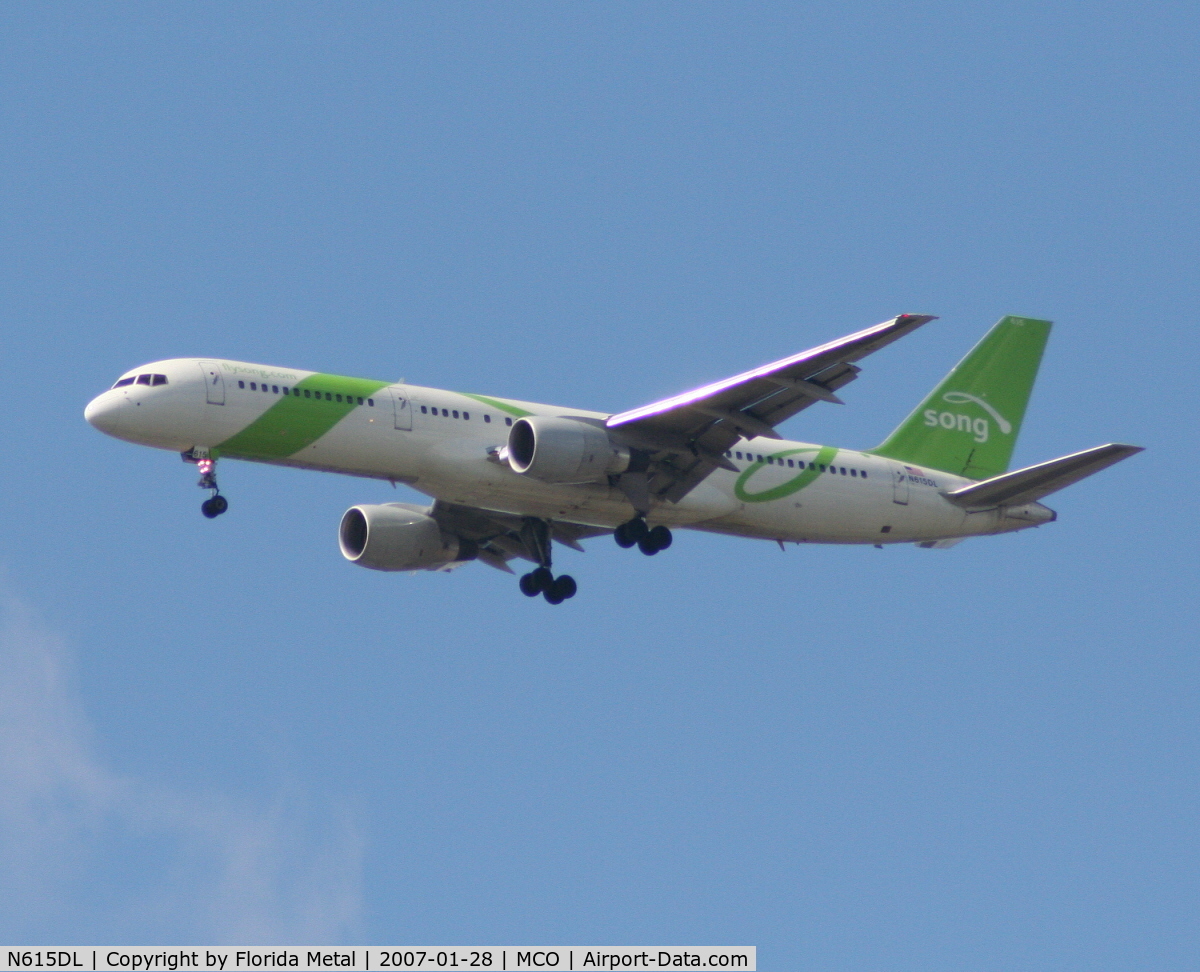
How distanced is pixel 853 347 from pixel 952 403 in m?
12.7

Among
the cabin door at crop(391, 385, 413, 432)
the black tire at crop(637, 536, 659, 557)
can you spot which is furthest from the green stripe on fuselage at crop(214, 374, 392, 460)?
the black tire at crop(637, 536, 659, 557)

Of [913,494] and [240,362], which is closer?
[240,362]

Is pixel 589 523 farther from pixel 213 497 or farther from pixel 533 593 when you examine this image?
pixel 213 497

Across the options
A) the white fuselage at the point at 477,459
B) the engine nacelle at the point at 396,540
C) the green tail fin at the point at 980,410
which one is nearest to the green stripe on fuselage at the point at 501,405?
the white fuselage at the point at 477,459

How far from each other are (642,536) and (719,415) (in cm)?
Answer: 393

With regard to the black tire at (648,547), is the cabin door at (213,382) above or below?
above

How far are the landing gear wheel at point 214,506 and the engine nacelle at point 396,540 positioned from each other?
6.44 meters

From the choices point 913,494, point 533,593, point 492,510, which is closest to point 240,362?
point 492,510

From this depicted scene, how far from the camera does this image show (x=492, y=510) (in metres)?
45.2

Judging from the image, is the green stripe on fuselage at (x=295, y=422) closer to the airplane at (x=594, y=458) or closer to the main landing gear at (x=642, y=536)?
the airplane at (x=594, y=458)

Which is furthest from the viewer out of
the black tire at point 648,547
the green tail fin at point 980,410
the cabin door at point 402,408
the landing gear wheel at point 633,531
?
the green tail fin at point 980,410

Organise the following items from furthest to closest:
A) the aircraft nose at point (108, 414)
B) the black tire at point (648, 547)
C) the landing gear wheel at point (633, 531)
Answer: the black tire at point (648, 547), the landing gear wheel at point (633, 531), the aircraft nose at point (108, 414)

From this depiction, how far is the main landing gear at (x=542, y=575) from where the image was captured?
4725cm

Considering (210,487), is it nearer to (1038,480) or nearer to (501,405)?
(501,405)
